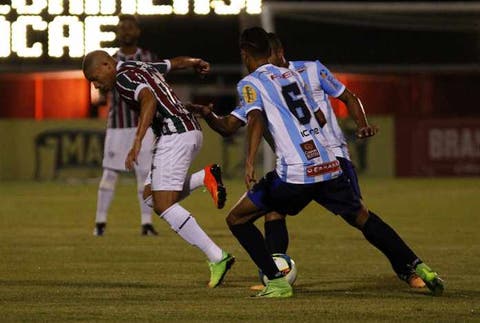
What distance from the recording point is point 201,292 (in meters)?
8.92

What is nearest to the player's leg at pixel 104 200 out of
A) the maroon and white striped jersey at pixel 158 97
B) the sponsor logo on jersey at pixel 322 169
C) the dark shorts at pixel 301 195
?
the maroon and white striped jersey at pixel 158 97

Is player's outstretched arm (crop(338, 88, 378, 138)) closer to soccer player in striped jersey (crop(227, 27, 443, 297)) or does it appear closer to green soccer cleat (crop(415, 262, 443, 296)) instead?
soccer player in striped jersey (crop(227, 27, 443, 297))

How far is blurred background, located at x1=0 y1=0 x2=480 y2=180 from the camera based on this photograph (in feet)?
68.5

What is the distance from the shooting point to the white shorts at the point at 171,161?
9430mm

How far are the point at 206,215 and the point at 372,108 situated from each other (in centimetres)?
1391

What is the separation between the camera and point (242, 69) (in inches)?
982

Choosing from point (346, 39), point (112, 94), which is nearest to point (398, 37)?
point (346, 39)

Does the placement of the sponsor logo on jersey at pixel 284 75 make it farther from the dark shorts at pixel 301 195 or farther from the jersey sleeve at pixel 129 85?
the jersey sleeve at pixel 129 85

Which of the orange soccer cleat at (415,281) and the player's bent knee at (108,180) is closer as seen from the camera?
the orange soccer cleat at (415,281)

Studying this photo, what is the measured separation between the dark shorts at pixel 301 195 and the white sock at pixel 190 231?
0.81 m

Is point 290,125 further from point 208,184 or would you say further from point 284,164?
point 208,184

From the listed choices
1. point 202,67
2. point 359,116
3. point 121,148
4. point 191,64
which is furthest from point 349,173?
point 121,148

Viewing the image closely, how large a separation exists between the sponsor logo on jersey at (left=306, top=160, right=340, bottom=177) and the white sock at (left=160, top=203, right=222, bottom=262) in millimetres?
Answer: 1145

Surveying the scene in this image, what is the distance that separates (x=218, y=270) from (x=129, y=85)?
1.33m
